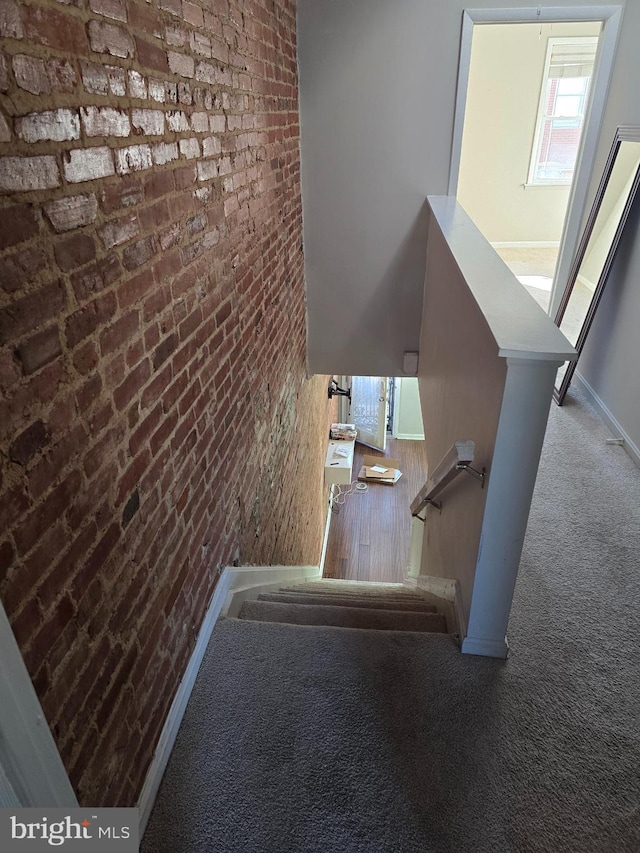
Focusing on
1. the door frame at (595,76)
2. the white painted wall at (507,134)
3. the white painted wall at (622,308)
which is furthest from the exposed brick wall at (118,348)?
the white painted wall at (507,134)

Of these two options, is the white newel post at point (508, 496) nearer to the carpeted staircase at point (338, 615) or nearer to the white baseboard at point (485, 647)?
the white baseboard at point (485, 647)

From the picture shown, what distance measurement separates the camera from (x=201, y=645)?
1820mm

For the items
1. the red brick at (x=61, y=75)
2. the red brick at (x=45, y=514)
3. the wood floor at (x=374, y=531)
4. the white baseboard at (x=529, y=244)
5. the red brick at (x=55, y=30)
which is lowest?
the wood floor at (x=374, y=531)

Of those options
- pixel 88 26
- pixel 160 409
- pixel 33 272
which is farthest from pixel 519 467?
pixel 88 26

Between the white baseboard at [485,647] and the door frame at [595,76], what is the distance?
3.02 meters

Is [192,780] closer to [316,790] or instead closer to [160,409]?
[316,790]

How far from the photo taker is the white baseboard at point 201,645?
141 cm

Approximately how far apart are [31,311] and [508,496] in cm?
130

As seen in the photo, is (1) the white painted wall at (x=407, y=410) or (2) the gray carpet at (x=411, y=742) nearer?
(2) the gray carpet at (x=411, y=742)

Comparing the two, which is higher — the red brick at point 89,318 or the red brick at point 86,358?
the red brick at point 89,318

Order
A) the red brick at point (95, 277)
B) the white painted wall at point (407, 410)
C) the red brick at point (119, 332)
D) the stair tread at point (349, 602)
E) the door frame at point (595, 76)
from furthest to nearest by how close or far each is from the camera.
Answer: the white painted wall at point (407, 410) → the door frame at point (595, 76) → the stair tread at point (349, 602) → the red brick at point (119, 332) → the red brick at point (95, 277)

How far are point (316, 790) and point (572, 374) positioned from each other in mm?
3015

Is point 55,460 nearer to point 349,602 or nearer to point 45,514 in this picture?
point 45,514

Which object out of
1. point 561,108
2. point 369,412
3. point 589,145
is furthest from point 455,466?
point 561,108
